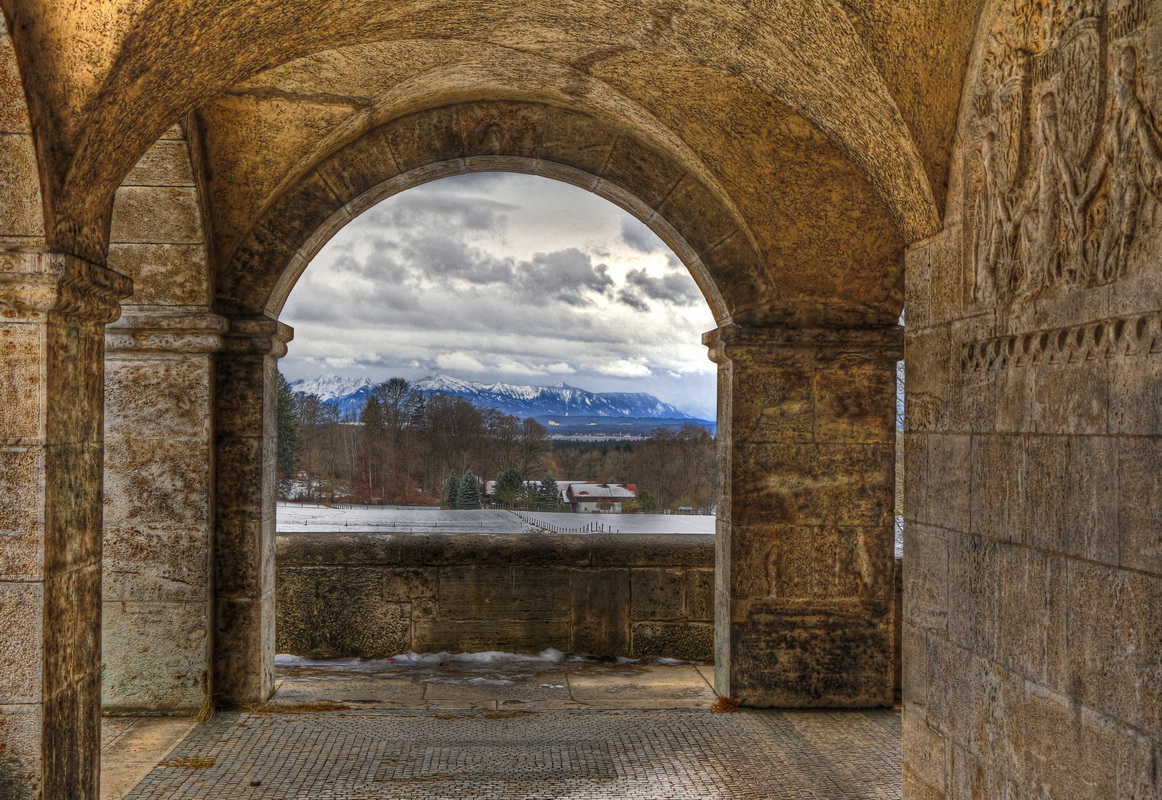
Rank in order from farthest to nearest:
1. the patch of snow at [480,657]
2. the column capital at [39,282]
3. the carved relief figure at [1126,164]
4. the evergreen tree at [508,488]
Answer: the evergreen tree at [508,488]
the patch of snow at [480,657]
the column capital at [39,282]
the carved relief figure at [1126,164]

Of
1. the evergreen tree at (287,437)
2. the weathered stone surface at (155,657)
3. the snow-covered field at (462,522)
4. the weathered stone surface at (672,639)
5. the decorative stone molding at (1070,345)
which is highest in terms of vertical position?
the decorative stone molding at (1070,345)

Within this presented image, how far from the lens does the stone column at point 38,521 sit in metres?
2.46

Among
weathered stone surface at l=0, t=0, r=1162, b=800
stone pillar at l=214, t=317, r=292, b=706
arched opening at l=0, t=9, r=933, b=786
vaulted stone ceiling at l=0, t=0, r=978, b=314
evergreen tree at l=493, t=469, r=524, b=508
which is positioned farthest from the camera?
evergreen tree at l=493, t=469, r=524, b=508

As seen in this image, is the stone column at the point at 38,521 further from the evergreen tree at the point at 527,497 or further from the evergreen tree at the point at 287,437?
the evergreen tree at the point at 527,497

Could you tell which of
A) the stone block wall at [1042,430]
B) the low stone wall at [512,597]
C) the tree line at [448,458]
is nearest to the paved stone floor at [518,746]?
the low stone wall at [512,597]

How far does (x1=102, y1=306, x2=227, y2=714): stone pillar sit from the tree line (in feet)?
12.5

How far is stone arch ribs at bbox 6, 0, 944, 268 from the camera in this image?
2.45 meters

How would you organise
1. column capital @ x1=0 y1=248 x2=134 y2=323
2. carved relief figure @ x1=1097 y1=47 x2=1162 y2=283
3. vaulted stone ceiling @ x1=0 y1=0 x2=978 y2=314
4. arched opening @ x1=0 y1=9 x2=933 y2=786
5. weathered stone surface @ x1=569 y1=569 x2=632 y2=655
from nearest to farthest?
carved relief figure @ x1=1097 y1=47 x2=1162 y2=283 < column capital @ x1=0 y1=248 x2=134 y2=323 < vaulted stone ceiling @ x1=0 y1=0 x2=978 y2=314 < arched opening @ x1=0 y1=9 x2=933 y2=786 < weathered stone surface @ x1=569 y1=569 x2=632 y2=655

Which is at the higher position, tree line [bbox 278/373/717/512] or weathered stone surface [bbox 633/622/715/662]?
tree line [bbox 278/373/717/512]

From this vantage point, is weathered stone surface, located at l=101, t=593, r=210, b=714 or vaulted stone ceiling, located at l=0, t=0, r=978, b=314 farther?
weathered stone surface, located at l=101, t=593, r=210, b=714

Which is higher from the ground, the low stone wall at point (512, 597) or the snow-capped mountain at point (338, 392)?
the snow-capped mountain at point (338, 392)

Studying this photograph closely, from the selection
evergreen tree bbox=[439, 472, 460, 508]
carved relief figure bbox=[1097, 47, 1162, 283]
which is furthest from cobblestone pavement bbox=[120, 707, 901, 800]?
evergreen tree bbox=[439, 472, 460, 508]

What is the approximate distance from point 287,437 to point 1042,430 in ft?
28.7

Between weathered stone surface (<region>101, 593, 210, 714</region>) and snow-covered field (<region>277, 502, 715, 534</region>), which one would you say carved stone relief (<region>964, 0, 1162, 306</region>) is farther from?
snow-covered field (<region>277, 502, 715, 534</region>)
